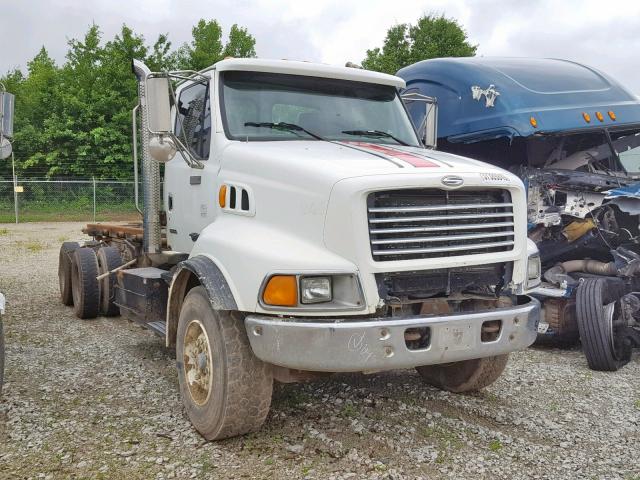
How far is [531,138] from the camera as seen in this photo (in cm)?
754

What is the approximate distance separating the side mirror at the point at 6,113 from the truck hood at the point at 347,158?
167 centimetres

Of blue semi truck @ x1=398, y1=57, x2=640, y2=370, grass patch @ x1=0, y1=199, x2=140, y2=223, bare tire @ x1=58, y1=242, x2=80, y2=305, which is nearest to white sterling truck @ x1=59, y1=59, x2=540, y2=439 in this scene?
blue semi truck @ x1=398, y1=57, x2=640, y2=370

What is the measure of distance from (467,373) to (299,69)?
2.70 metres

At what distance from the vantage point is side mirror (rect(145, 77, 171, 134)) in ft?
15.2

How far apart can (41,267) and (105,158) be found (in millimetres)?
18269

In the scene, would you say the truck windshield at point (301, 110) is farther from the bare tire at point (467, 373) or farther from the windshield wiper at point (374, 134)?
the bare tire at point (467, 373)

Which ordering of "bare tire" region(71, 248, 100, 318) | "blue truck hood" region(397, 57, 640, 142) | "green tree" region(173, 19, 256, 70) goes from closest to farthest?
1. "blue truck hood" region(397, 57, 640, 142)
2. "bare tire" region(71, 248, 100, 318)
3. "green tree" region(173, 19, 256, 70)

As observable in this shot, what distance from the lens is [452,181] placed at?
3865mm

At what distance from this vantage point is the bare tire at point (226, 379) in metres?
3.88

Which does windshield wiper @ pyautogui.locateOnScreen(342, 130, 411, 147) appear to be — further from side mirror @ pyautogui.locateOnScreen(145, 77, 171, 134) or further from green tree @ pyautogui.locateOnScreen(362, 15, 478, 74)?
green tree @ pyautogui.locateOnScreen(362, 15, 478, 74)

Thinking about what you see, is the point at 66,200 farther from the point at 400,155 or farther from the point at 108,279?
the point at 400,155

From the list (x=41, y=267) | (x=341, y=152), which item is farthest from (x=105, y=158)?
(x=341, y=152)

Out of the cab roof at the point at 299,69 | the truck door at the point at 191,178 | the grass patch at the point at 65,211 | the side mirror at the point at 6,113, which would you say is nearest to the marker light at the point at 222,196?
the truck door at the point at 191,178

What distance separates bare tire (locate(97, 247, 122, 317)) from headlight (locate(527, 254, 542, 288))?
488 cm
